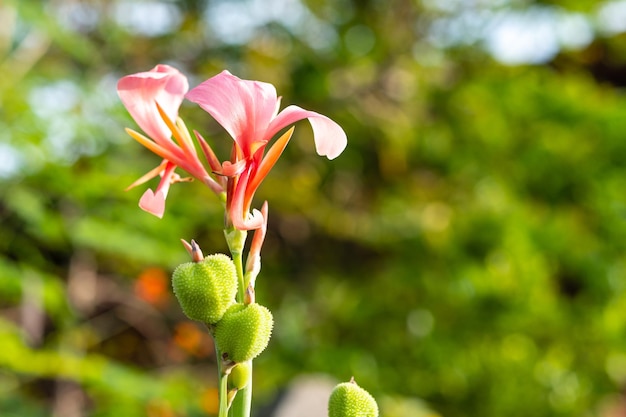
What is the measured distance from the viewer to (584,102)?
2.83 m

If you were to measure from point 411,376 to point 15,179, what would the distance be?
1.54 meters

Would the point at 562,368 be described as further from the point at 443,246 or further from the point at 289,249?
the point at 289,249

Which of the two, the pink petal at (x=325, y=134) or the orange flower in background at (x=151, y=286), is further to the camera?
the orange flower in background at (x=151, y=286)

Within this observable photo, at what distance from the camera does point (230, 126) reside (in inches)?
14.2

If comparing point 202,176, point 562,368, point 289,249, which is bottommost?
point 289,249

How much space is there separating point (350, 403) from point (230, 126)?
0.49ft

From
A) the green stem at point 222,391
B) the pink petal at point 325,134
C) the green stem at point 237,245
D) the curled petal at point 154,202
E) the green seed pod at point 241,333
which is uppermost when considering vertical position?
the pink petal at point 325,134

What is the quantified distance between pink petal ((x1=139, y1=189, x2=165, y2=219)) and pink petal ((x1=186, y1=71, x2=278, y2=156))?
0.05 metres

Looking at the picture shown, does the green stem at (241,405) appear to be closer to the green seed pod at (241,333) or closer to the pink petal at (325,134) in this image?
the green seed pod at (241,333)

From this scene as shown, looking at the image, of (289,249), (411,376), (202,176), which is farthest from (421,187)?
(202,176)

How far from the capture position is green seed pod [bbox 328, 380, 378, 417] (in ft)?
1.20

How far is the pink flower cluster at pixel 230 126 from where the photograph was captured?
35cm

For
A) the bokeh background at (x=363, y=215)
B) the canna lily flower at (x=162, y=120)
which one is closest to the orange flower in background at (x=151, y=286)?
the bokeh background at (x=363, y=215)

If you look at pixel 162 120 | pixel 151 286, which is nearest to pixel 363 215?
pixel 151 286
